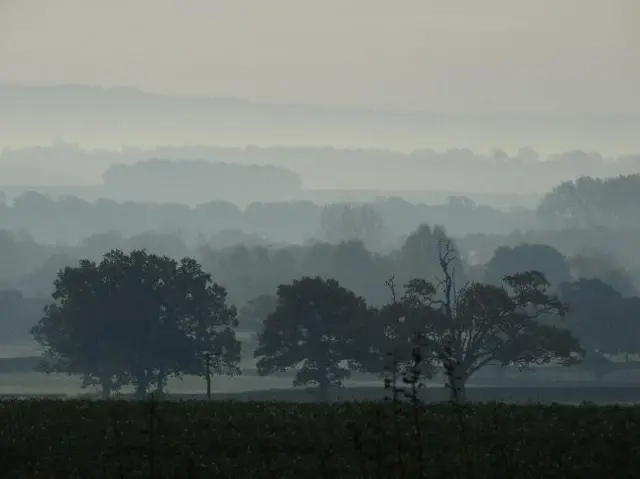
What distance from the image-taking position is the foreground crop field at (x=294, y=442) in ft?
88.2

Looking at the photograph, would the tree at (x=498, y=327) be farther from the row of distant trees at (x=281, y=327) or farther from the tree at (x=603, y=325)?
the tree at (x=603, y=325)

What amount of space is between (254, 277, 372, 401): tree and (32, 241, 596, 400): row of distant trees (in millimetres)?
67

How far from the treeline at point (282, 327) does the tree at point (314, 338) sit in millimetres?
67

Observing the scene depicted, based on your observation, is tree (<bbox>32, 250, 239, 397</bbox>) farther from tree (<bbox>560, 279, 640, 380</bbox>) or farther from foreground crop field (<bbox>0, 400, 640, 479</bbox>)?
foreground crop field (<bbox>0, 400, 640, 479</bbox>)

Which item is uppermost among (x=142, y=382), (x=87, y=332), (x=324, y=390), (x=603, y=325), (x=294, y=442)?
(x=603, y=325)

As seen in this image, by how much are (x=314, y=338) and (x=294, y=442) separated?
58.2 metres

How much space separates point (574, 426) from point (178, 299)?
6160 centimetres

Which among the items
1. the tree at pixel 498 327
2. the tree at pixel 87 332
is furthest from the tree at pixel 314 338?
the tree at pixel 87 332

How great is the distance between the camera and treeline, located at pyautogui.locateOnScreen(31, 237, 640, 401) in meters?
84.6

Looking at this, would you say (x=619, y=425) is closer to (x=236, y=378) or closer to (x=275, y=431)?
(x=275, y=431)

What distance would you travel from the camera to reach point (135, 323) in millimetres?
91812

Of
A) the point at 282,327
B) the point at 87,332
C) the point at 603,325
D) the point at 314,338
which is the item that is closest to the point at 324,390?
the point at 314,338

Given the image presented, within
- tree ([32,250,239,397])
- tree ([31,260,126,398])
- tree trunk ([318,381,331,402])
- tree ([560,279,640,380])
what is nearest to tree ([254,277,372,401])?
tree trunk ([318,381,331,402])

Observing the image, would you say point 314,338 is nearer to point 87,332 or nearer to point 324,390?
point 324,390
